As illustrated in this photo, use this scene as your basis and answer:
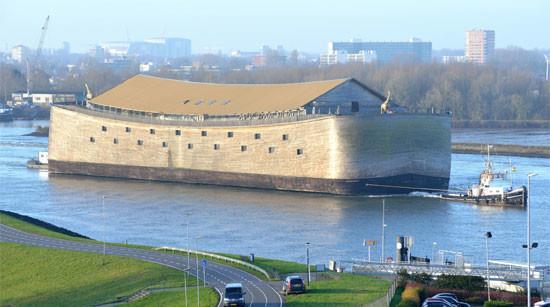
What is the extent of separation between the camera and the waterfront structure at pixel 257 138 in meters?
62.3

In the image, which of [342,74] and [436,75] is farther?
[342,74]

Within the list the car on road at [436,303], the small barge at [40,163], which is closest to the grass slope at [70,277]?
the car on road at [436,303]

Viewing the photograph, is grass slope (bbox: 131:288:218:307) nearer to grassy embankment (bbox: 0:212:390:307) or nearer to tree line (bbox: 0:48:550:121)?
grassy embankment (bbox: 0:212:390:307)

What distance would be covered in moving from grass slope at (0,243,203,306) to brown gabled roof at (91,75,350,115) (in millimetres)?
28405

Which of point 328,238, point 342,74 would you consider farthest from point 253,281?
point 342,74

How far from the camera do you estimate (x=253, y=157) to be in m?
66.1

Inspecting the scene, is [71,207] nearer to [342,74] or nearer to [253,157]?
[253,157]

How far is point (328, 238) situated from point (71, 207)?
15418mm

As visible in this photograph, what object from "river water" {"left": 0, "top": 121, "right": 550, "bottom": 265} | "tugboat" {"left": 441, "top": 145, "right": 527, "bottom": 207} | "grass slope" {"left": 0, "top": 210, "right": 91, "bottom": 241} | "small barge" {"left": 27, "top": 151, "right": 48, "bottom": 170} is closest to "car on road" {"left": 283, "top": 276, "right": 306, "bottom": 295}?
"river water" {"left": 0, "top": 121, "right": 550, "bottom": 265}

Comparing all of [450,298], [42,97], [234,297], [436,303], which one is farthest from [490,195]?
[42,97]

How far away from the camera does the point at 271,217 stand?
52469 mm

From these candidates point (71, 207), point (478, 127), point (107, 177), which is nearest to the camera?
point (71, 207)

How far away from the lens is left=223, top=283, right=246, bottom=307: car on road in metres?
29.1

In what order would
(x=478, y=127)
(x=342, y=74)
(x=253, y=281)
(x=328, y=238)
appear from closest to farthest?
(x=253, y=281), (x=328, y=238), (x=478, y=127), (x=342, y=74)
